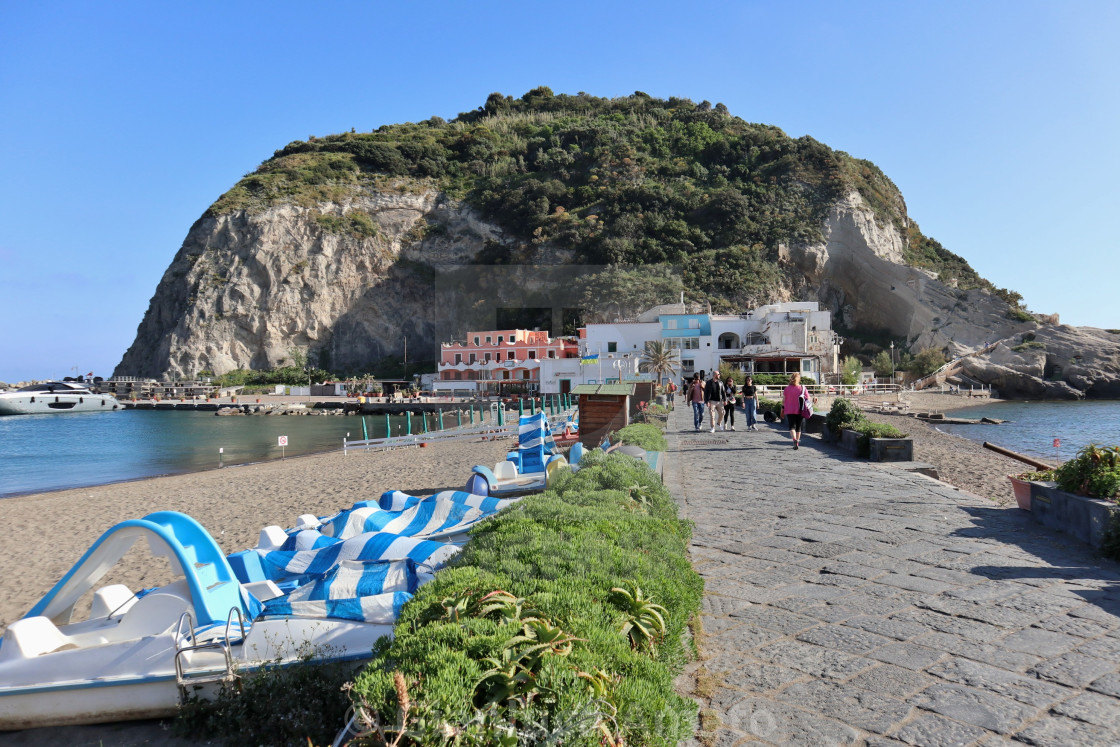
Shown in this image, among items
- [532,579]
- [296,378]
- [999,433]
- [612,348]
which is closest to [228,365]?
[296,378]

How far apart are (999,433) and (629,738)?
1124 inches

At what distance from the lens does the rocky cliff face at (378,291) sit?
53.9 meters

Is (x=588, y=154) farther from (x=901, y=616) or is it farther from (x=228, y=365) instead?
(x=901, y=616)

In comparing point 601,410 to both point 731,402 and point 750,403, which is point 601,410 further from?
point 750,403

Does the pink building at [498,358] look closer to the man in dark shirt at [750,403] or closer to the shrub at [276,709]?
the man in dark shirt at [750,403]

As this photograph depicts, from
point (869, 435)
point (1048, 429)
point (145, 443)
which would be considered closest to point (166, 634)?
point (869, 435)

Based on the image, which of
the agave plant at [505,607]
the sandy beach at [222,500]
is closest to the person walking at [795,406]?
the sandy beach at [222,500]

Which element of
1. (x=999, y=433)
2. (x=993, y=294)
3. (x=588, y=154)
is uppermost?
(x=588, y=154)

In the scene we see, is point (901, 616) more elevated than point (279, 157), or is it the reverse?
point (279, 157)

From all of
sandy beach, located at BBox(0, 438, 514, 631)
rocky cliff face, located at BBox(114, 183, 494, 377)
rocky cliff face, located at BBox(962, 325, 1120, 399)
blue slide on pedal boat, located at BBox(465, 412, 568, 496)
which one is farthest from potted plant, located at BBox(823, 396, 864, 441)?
rocky cliff face, located at BBox(114, 183, 494, 377)

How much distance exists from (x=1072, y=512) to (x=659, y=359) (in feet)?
117

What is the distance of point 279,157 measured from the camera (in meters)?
74.8

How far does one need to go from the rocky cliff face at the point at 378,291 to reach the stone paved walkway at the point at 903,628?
180ft

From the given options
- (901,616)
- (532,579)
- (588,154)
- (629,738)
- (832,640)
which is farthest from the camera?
(588,154)
